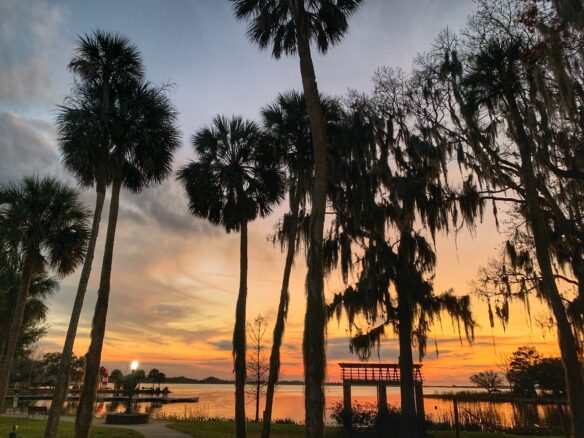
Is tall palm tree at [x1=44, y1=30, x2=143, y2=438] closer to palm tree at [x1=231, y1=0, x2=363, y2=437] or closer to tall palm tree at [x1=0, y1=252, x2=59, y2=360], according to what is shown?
palm tree at [x1=231, y1=0, x2=363, y2=437]

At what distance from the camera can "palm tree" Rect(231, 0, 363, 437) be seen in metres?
9.06

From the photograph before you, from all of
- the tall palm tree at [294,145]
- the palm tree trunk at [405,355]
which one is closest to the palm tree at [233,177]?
the tall palm tree at [294,145]

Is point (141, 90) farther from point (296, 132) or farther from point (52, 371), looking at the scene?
point (52, 371)

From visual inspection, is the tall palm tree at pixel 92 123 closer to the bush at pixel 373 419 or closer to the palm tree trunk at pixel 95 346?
the palm tree trunk at pixel 95 346

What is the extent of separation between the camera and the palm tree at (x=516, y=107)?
1120 cm

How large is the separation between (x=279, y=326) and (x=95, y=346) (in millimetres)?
6129

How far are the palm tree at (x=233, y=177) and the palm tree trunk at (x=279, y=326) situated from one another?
72.8 inches

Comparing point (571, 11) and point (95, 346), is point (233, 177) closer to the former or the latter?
point (95, 346)

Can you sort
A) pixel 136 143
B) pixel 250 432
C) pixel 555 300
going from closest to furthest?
pixel 555 300
pixel 136 143
pixel 250 432

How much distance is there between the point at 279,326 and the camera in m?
15.1

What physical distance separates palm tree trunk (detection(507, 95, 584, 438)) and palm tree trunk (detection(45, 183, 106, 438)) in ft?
44.7

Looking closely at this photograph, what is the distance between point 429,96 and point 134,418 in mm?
21059

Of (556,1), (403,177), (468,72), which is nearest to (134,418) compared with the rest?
(403,177)

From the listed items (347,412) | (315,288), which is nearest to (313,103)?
(315,288)
